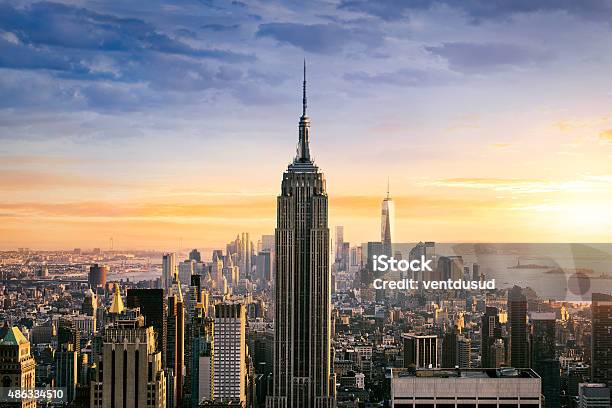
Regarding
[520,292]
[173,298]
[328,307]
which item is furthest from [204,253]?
[328,307]

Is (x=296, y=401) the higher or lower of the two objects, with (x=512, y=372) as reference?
lower

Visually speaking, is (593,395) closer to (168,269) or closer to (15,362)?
(168,269)

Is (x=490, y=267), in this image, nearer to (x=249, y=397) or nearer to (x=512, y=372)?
(x=512, y=372)

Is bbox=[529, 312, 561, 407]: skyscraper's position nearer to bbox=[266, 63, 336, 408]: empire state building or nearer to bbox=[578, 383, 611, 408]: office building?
bbox=[578, 383, 611, 408]: office building

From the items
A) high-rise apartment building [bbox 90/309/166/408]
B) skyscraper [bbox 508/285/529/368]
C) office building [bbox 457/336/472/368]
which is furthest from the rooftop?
high-rise apartment building [bbox 90/309/166/408]

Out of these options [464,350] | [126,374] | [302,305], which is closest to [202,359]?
[302,305]

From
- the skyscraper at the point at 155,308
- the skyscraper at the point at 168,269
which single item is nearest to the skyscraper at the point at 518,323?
the skyscraper at the point at 168,269
